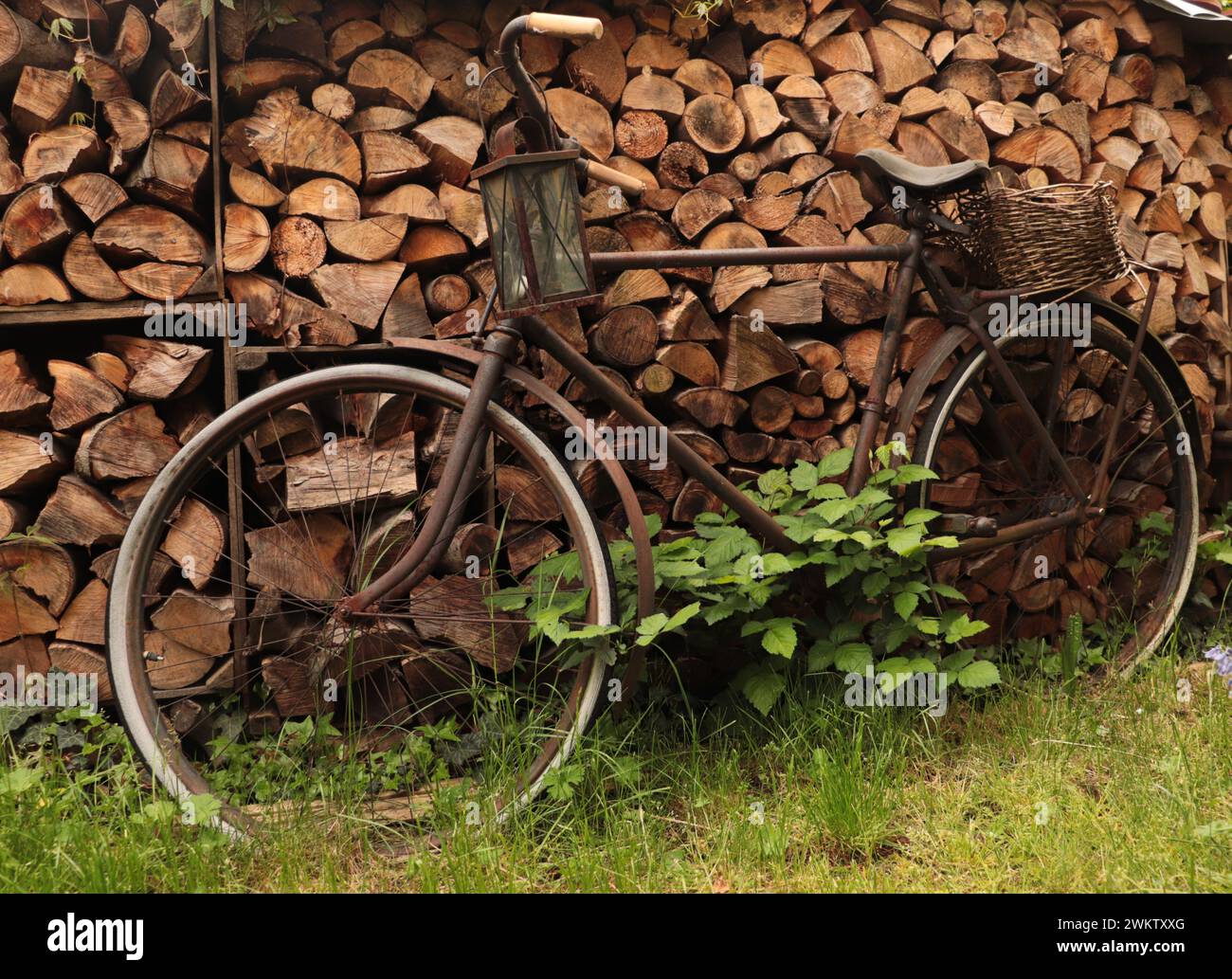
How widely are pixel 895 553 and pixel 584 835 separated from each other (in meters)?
1.09

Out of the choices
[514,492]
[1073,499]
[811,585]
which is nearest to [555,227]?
[514,492]

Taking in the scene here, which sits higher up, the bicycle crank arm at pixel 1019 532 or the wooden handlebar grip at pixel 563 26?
the wooden handlebar grip at pixel 563 26

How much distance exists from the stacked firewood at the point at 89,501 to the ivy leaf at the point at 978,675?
6.01 feet

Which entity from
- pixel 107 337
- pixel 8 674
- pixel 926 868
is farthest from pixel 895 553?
pixel 8 674

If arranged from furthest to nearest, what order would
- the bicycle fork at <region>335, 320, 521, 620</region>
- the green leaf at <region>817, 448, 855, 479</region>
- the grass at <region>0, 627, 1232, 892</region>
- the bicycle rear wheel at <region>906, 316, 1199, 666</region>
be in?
the bicycle rear wheel at <region>906, 316, 1199, 666</region> → the green leaf at <region>817, 448, 855, 479</region> → the bicycle fork at <region>335, 320, 521, 620</region> → the grass at <region>0, 627, 1232, 892</region>

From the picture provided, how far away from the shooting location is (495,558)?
2518 millimetres

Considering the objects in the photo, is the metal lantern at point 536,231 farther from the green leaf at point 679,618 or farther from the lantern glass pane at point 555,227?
the green leaf at point 679,618

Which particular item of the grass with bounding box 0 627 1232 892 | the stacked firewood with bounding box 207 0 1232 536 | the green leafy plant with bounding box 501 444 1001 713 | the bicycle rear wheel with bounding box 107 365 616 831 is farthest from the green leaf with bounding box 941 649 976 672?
the bicycle rear wheel with bounding box 107 365 616 831

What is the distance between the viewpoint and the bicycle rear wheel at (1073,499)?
9.74ft

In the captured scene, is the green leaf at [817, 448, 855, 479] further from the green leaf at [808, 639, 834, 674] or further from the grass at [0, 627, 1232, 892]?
the grass at [0, 627, 1232, 892]

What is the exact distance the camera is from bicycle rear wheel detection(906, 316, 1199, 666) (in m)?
2.97

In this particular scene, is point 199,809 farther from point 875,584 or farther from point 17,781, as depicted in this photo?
point 875,584

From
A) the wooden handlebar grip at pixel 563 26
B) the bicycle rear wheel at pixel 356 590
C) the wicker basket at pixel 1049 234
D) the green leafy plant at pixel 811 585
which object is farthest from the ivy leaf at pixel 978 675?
the wooden handlebar grip at pixel 563 26

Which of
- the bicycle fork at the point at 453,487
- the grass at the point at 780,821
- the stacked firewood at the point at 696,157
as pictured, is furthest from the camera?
the stacked firewood at the point at 696,157
